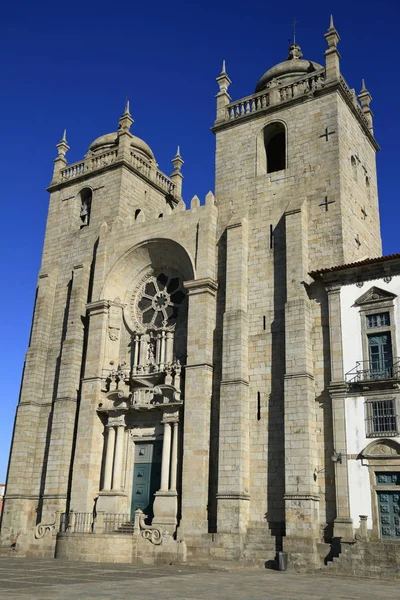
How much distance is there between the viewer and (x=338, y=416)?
18.7 meters

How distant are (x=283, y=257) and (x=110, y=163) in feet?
38.1

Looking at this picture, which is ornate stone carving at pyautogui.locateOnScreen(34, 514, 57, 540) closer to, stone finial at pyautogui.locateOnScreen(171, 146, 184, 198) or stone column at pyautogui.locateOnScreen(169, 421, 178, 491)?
stone column at pyautogui.locateOnScreen(169, 421, 178, 491)

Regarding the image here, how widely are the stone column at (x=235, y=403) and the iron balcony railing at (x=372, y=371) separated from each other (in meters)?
3.80

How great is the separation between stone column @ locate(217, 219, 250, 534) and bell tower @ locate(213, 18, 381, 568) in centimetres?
4

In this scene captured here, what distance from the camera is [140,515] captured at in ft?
65.1

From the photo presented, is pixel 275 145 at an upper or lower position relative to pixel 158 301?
upper

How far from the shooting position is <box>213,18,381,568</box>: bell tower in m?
19.2

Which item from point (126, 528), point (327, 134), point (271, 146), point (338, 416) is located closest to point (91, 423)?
point (126, 528)

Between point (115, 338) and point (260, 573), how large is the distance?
1194 cm

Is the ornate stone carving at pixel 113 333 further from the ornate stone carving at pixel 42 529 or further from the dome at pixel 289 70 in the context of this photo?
the dome at pixel 289 70

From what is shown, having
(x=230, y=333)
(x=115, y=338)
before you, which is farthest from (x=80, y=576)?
(x=115, y=338)

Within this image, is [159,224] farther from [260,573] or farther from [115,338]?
[260,573]

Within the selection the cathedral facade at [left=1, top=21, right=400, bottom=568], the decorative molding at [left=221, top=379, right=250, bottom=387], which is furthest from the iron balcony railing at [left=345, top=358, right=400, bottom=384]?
the decorative molding at [left=221, top=379, right=250, bottom=387]

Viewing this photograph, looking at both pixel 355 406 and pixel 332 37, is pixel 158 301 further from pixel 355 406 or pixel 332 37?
pixel 332 37
